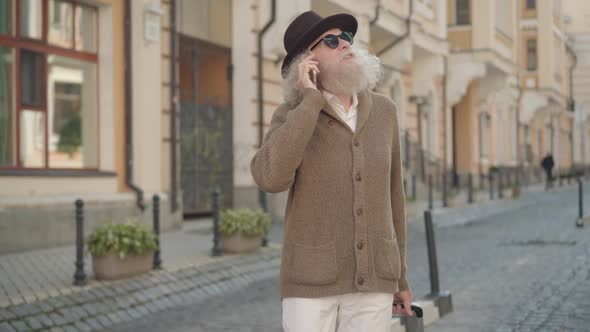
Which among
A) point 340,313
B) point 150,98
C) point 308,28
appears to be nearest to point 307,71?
point 308,28

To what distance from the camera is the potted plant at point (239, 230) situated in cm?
1042

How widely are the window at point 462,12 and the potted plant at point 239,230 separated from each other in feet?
71.8

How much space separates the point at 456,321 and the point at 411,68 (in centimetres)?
2060

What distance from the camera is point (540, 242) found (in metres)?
13.0

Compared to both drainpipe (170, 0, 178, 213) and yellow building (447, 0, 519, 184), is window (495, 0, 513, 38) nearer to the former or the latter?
yellow building (447, 0, 519, 184)

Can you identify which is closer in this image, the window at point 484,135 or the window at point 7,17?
the window at point 7,17

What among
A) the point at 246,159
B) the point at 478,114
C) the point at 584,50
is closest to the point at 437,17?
the point at 478,114

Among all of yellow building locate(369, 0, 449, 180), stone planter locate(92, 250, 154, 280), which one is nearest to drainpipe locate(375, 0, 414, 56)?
yellow building locate(369, 0, 449, 180)

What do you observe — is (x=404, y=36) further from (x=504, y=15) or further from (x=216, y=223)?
(x=504, y=15)

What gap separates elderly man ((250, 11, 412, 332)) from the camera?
2.72m

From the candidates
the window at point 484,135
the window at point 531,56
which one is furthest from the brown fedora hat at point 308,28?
the window at point 531,56

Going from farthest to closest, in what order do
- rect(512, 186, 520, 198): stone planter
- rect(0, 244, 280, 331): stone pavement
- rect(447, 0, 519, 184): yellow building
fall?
rect(447, 0, 519, 184): yellow building, rect(512, 186, 520, 198): stone planter, rect(0, 244, 280, 331): stone pavement

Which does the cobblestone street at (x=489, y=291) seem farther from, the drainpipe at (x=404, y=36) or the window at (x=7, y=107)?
the drainpipe at (x=404, y=36)

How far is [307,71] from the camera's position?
2.76m
